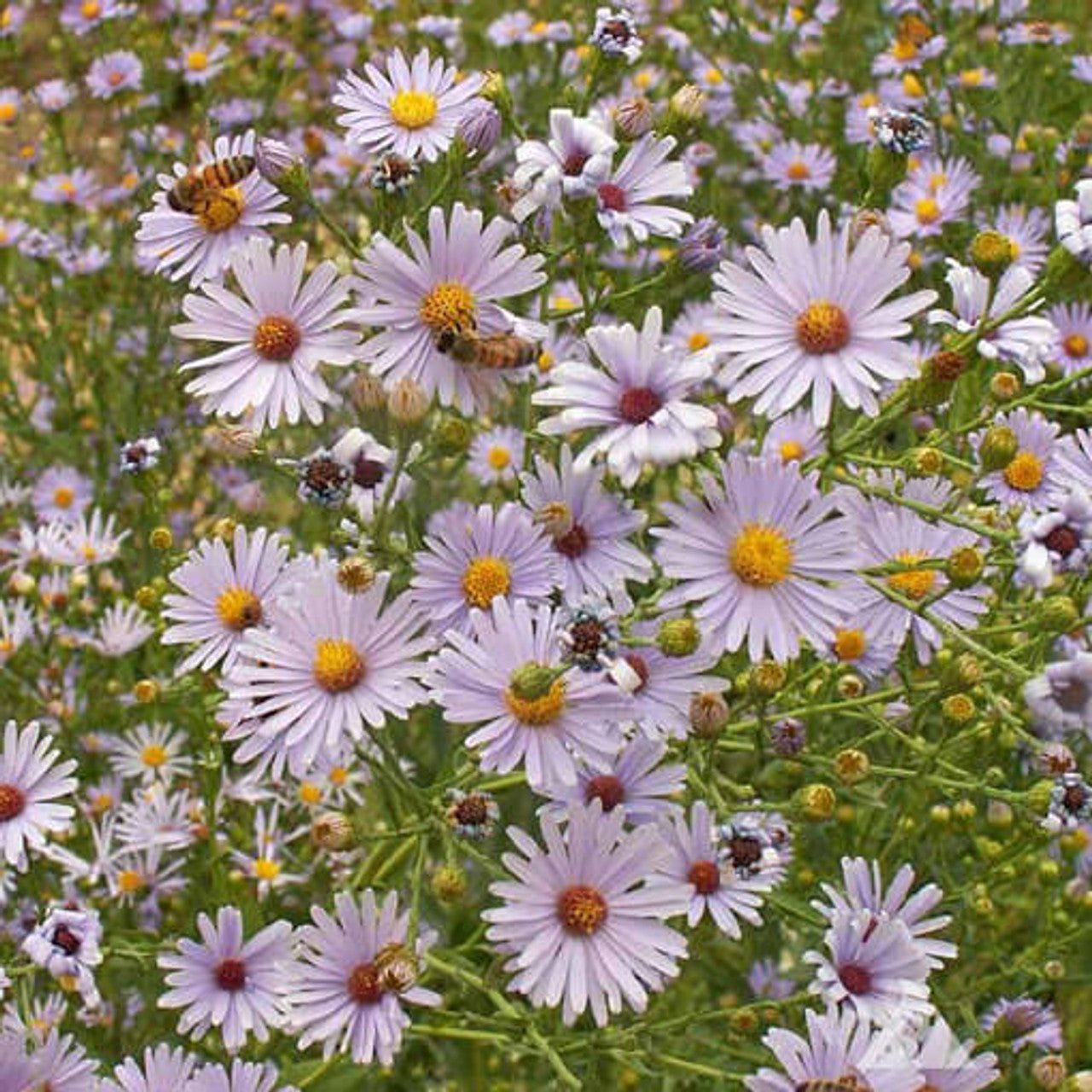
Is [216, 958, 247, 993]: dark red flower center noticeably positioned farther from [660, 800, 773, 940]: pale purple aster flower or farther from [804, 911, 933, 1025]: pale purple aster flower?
[804, 911, 933, 1025]: pale purple aster flower

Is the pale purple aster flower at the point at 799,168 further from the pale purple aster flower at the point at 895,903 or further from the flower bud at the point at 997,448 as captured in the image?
the pale purple aster flower at the point at 895,903

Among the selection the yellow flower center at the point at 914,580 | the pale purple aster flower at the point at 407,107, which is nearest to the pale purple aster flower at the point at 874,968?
the yellow flower center at the point at 914,580

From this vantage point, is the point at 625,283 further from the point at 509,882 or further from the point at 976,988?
the point at 509,882

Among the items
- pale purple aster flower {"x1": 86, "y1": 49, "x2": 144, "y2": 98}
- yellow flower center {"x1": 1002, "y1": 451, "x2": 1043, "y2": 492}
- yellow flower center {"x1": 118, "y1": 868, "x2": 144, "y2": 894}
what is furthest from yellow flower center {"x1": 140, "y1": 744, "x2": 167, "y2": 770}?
pale purple aster flower {"x1": 86, "y1": 49, "x2": 144, "y2": 98}

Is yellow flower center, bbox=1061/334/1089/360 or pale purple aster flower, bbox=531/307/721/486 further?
yellow flower center, bbox=1061/334/1089/360

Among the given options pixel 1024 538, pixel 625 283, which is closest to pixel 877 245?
pixel 1024 538

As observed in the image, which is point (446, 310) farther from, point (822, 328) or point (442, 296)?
point (822, 328)

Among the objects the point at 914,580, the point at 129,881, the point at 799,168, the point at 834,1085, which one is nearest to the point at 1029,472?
the point at 914,580
